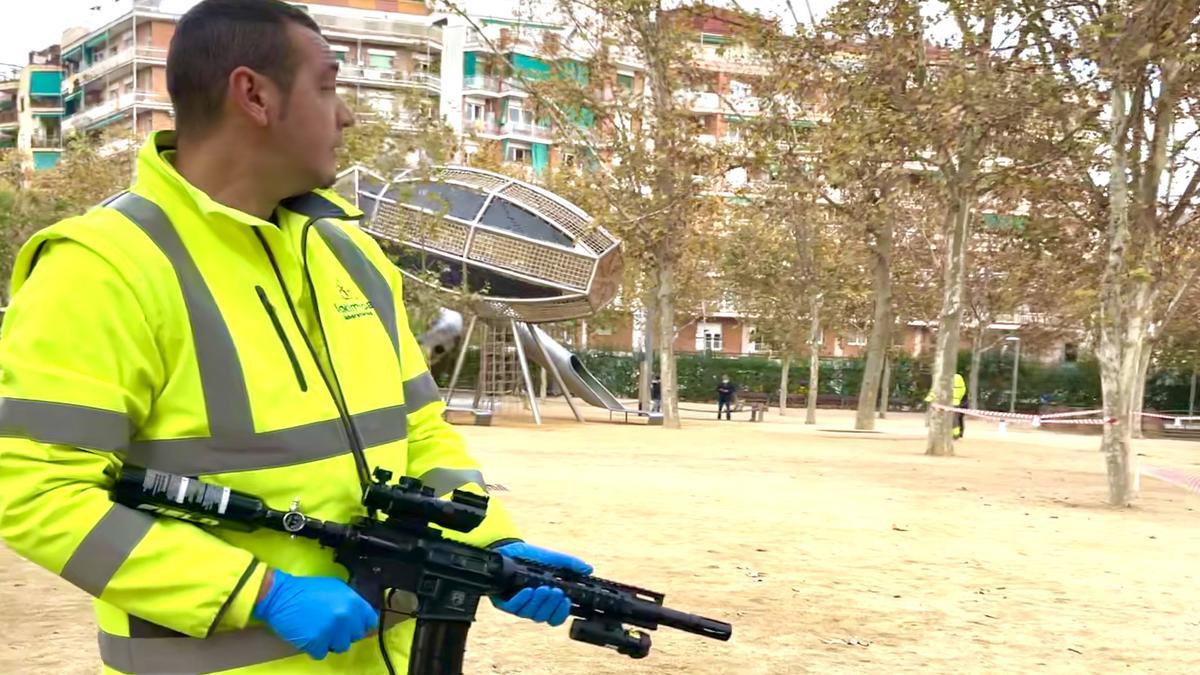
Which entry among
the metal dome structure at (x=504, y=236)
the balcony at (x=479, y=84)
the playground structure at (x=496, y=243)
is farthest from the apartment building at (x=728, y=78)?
the balcony at (x=479, y=84)

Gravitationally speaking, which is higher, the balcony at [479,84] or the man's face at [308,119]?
the balcony at [479,84]

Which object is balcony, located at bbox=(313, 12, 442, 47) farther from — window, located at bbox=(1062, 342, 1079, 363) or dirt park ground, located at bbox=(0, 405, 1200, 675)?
dirt park ground, located at bbox=(0, 405, 1200, 675)

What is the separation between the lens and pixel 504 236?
26469mm

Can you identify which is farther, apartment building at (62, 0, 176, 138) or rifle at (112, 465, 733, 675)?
apartment building at (62, 0, 176, 138)

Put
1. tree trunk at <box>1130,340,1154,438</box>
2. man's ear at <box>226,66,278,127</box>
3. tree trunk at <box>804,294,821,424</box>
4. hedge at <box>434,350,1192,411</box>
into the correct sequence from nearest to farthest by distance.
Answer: man's ear at <box>226,66,278,127</box> < tree trunk at <box>1130,340,1154,438</box> < tree trunk at <box>804,294,821,424</box> < hedge at <box>434,350,1192,411</box>

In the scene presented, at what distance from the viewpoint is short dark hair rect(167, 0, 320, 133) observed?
6.31 ft

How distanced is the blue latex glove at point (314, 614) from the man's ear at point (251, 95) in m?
0.74

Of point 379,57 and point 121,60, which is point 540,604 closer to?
point 379,57

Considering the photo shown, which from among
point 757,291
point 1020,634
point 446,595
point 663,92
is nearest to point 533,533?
point 1020,634

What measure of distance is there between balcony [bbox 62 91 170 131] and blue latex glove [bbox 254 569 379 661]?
61.3m

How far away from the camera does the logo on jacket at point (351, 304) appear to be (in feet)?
6.86

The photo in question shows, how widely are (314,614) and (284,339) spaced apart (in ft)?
1.45

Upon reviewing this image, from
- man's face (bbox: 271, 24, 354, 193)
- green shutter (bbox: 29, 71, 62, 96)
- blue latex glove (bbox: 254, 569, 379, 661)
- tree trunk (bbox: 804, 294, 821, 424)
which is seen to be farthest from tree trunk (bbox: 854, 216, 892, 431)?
green shutter (bbox: 29, 71, 62, 96)

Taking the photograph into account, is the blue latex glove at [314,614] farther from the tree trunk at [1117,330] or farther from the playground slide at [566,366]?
the playground slide at [566,366]
